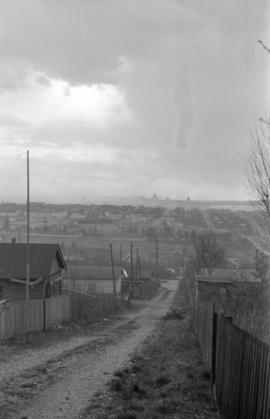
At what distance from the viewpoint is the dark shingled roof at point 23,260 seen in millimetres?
36469

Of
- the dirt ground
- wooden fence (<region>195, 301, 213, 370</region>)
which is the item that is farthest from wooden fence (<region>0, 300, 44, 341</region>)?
wooden fence (<region>195, 301, 213, 370</region>)

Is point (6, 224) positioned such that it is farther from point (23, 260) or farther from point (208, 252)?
point (23, 260)

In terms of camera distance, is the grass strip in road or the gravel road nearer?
the grass strip in road

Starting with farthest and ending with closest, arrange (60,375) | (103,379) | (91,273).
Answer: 1. (91,273)
2. (60,375)
3. (103,379)

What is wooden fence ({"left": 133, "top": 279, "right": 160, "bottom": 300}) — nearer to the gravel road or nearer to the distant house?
the distant house

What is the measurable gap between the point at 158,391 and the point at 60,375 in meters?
3.20

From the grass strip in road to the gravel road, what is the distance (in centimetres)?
38

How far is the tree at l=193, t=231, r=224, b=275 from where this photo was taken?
5772 centimetres

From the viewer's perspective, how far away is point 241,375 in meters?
7.09

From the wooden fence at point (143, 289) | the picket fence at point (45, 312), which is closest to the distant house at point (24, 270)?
the picket fence at point (45, 312)

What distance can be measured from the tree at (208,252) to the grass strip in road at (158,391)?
41.3 metres

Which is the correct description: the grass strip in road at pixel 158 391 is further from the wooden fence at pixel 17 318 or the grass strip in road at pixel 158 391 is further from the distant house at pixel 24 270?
the distant house at pixel 24 270

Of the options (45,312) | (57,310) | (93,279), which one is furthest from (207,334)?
(93,279)

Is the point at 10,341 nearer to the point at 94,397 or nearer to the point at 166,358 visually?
the point at 166,358
